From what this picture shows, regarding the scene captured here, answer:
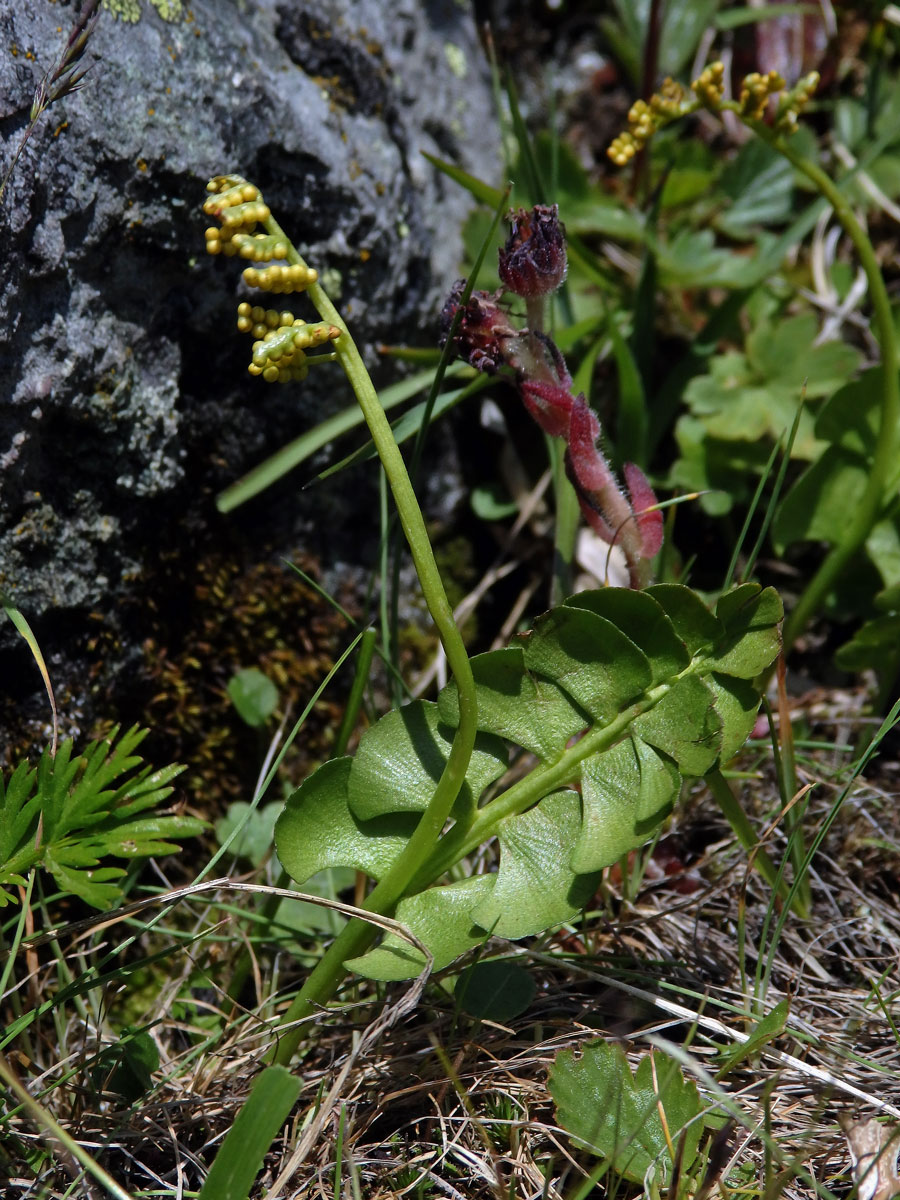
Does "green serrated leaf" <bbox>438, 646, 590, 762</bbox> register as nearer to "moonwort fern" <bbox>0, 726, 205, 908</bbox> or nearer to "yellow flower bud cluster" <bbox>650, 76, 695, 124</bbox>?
"moonwort fern" <bbox>0, 726, 205, 908</bbox>

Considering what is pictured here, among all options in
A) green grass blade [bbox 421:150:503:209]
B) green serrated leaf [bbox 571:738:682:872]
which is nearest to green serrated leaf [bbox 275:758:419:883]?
green serrated leaf [bbox 571:738:682:872]

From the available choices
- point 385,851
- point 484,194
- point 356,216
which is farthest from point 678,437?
point 385,851

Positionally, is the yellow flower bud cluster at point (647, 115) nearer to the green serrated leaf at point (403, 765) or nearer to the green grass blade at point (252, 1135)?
the green serrated leaf at point (403, 765)

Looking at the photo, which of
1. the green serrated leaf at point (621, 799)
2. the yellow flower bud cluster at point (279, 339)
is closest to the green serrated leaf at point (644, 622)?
the green serrated leaf at point (621, 799)

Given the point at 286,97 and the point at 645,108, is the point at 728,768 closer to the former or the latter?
the point at 645,108

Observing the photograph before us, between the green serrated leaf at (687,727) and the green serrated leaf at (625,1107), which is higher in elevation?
the green serrated leaf at (687,727)

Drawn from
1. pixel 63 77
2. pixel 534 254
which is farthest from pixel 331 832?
pixel 63 77

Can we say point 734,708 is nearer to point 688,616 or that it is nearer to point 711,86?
point 688,616
